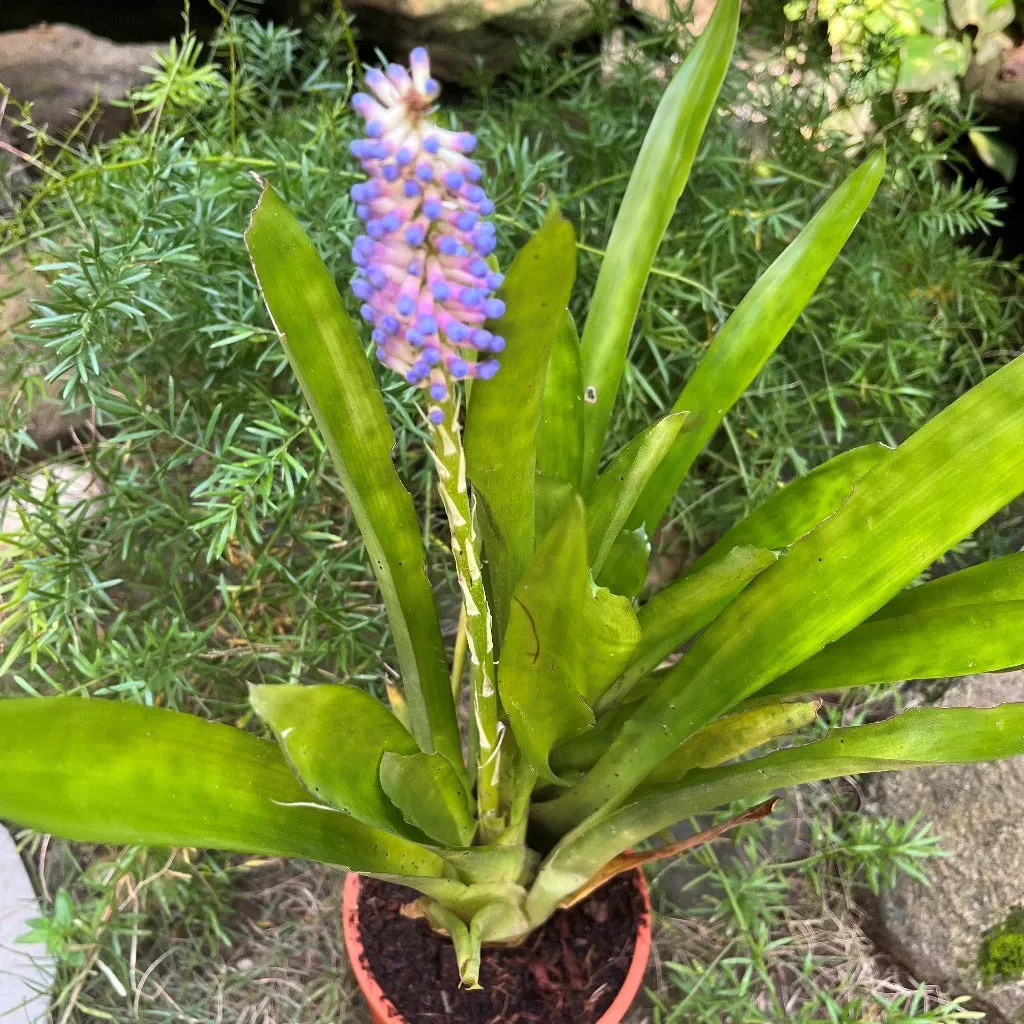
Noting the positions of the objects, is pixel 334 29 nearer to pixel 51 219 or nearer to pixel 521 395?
pixel 51 219

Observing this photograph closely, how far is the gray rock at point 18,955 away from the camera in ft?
2.91

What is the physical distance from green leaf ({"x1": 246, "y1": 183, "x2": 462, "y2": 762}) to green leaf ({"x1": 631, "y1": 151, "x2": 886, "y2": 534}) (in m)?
0.19

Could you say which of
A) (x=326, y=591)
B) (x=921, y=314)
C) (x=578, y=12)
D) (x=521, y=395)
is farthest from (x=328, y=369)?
(x=578, y=12)

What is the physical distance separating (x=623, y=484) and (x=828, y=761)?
20cm

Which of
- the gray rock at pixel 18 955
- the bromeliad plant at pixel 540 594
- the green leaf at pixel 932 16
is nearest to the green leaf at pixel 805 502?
the bromeliad plant at pixel 540 594

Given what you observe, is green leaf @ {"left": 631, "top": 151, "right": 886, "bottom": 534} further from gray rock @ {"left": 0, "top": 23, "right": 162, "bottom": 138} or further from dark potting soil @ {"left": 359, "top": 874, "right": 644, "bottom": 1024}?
gray rock @ {"left": 0, "top": 23, "right": 162, "bottom": 138}

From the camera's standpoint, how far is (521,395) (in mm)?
420

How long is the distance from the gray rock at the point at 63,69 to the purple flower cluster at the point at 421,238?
1241 mm

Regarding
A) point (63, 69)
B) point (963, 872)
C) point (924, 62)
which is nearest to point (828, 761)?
point (963, 872)

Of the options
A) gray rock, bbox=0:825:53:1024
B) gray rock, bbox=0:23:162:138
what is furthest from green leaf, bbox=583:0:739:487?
gray rock, bbox=0:23:162:138

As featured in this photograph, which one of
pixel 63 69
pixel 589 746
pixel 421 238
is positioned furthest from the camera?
pixel 63 69

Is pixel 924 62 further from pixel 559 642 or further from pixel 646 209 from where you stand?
pixel 559 642

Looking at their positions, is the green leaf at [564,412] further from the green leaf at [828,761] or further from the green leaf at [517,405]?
the green leaf at [828,761]

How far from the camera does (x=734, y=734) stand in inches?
24.3
